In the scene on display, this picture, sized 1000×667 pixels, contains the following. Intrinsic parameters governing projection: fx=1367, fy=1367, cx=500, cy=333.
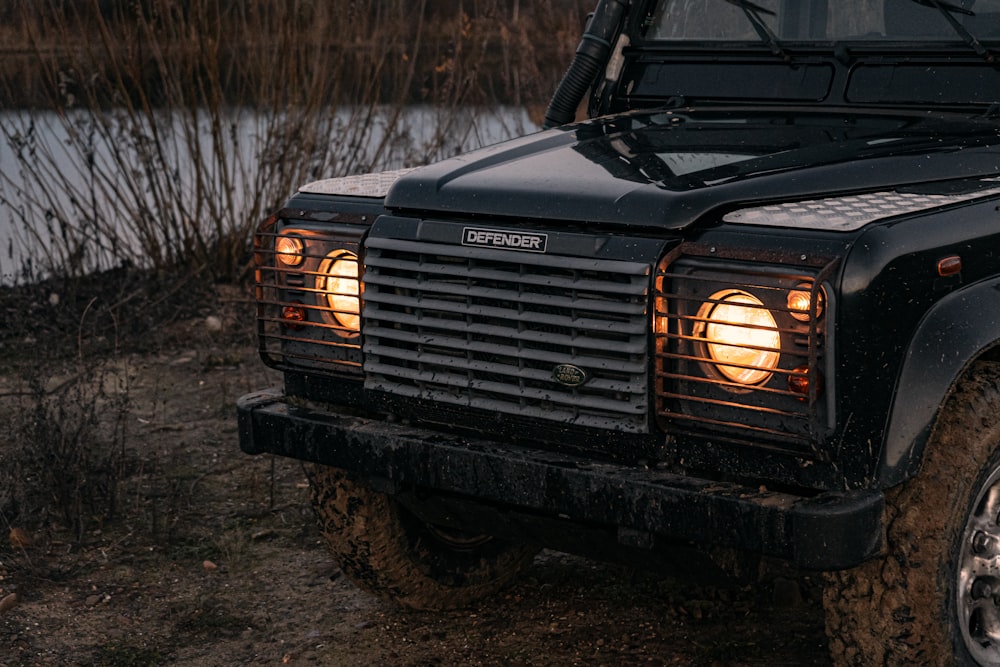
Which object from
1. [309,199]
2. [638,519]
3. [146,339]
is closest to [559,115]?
[309,199]

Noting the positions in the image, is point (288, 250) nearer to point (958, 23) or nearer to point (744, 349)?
point (744, 349)

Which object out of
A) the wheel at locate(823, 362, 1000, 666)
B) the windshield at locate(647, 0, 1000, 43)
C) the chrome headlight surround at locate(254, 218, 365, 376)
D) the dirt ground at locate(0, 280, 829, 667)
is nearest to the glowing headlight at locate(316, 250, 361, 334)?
the chrome headlight surround at locate(254, 218, 365, 376)

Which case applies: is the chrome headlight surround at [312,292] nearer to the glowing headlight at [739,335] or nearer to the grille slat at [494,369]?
the grille slat at [494,369]

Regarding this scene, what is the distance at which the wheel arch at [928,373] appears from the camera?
9.29 ft

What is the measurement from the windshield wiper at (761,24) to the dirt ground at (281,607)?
1624mm

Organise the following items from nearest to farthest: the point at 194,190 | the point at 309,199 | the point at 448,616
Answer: the point at 309,199
the point at 448,616
the point at 194,190

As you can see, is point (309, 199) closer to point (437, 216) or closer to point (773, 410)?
point (437, 216)

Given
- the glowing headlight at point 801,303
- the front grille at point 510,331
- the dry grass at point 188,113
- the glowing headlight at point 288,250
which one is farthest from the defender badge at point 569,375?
the dry grass at point 188,113

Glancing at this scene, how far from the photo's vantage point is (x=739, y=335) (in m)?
2.95

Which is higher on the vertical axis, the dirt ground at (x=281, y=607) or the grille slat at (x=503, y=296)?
the grille slat at (x=503, y=296)

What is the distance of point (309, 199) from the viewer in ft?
12.1

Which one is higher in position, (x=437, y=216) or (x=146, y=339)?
(x=437, y=216)

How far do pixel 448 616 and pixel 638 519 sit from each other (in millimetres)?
1390

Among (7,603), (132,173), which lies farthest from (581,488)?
(132,173)
